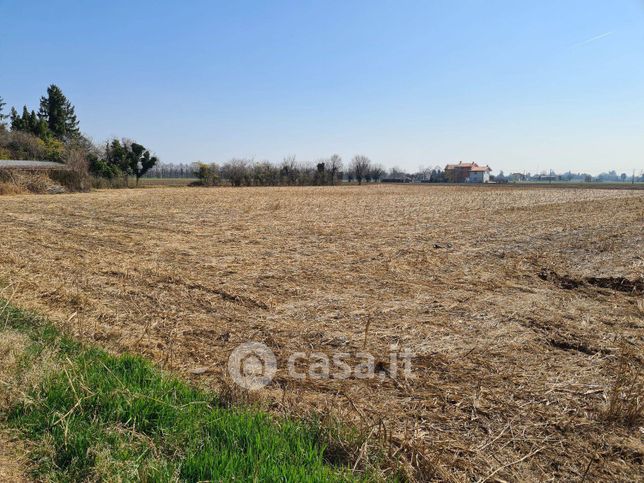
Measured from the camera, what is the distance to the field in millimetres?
3240

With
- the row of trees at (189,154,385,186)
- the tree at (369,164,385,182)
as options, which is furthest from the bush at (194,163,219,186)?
the tree at (369,164,385,182)

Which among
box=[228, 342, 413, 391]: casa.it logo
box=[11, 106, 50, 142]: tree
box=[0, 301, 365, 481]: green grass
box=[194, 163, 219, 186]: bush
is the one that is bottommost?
box=[228, 342, 413, 391]: casa.it logo

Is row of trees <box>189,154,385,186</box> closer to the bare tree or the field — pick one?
the bare tree

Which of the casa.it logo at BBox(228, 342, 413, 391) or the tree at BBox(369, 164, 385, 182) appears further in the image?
the tree at BBox(369, 164, 385, 182)

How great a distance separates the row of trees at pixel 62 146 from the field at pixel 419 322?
3592 centimetres

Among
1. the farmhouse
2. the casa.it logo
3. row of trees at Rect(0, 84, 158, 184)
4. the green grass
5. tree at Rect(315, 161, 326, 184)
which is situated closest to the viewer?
the green grass

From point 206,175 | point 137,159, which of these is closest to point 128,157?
point 137,159

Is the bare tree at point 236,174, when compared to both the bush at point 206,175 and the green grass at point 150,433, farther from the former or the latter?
the green grass at point 150,433

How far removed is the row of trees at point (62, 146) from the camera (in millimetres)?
49875

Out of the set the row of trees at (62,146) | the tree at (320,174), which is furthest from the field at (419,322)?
the tree at (320,174)

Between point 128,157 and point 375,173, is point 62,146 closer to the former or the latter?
point 128,157

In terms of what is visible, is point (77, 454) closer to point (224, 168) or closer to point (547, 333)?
point (547, 333)

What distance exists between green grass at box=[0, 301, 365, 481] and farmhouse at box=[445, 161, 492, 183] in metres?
140

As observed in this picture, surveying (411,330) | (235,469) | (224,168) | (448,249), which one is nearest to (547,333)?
(411,330)
